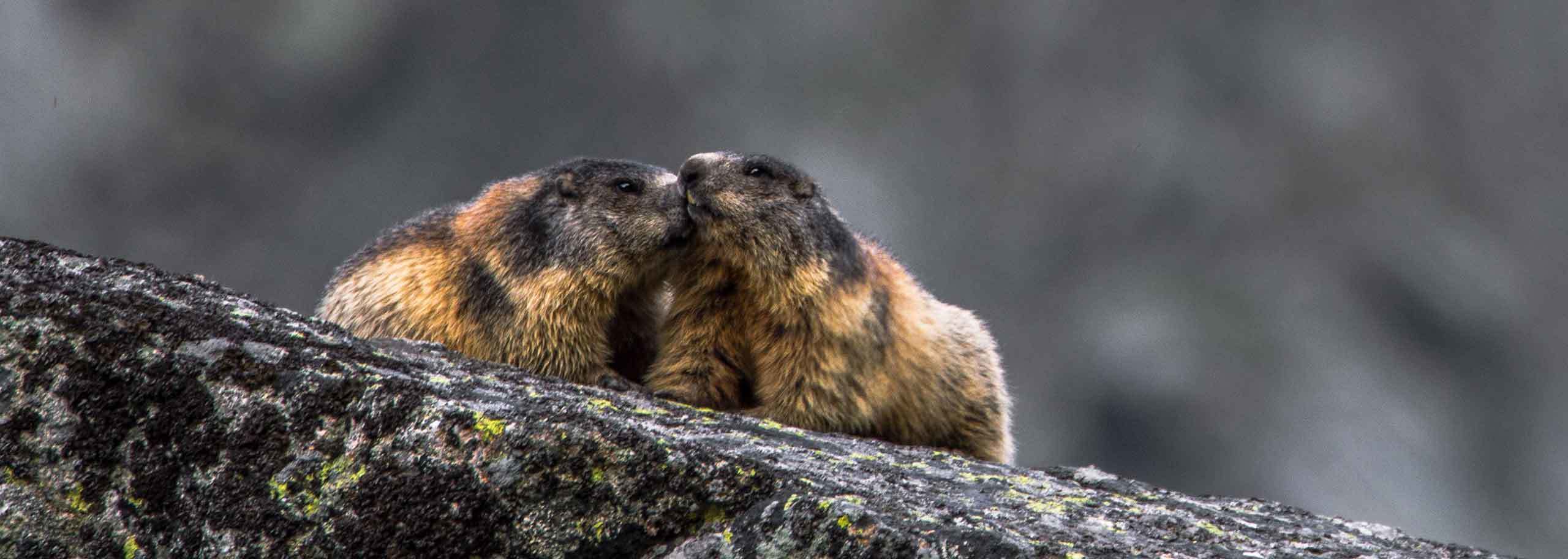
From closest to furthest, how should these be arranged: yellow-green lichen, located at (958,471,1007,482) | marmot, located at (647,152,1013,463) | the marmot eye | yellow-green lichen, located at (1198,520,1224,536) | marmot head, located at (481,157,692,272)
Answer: yellow-green lichen, located at (1198,520,1224,536), yellow-green lichen, located at (958,471,1007,482), marmot, located at (647,152,1013,463), marmot head, located at (481,157,692,272), the marmot eye

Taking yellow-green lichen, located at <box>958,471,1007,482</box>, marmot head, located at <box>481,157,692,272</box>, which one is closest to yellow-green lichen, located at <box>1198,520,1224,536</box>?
yellow-green lichen, located at <box>958,471,1007,482</box>

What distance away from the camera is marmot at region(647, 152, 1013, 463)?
22.2 feet

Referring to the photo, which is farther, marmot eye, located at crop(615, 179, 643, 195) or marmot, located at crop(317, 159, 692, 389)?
marmot eye, located at crop(615, 179, 643, 195)

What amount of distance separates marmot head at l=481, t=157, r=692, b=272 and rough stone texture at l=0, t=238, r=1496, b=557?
292cm

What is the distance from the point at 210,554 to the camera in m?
3.61

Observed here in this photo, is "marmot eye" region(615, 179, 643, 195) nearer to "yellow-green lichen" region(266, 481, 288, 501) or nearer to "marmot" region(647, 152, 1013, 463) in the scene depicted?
"marmot" region(647, 152, 1013, 463)

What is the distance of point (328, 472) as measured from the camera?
3.69 m

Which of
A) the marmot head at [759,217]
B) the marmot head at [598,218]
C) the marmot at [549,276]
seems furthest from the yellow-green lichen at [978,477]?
the marmot head at [598,218]

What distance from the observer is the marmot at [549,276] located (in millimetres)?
6855

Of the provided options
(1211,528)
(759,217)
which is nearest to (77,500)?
(1211,528)

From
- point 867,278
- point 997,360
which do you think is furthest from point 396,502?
point 997,360

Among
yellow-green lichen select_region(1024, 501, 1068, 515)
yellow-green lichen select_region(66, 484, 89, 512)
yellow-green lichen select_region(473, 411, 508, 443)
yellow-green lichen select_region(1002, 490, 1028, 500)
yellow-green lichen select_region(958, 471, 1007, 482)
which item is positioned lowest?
yellow-green lichen select_region(66, 484, 89, 512)

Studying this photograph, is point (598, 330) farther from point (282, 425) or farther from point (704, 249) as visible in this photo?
point (282, 425)

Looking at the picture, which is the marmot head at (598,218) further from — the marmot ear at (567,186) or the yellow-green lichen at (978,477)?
the yellow-green lichen at (978,477)
